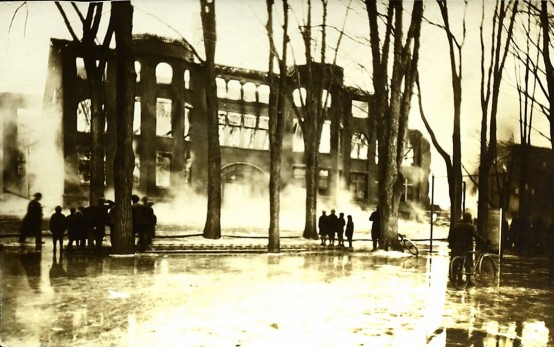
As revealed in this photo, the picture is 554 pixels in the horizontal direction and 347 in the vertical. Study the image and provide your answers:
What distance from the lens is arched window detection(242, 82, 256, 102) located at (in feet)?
26.6

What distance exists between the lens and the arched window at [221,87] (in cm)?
791

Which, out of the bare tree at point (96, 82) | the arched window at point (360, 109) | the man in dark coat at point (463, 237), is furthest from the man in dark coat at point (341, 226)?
the bare tree at point (96, 82)

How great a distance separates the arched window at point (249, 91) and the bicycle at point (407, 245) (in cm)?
374

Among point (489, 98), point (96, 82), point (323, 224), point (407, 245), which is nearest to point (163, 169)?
point (96, 82)

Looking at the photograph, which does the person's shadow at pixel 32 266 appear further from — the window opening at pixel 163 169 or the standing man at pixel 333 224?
the standing man at pixel 333 224

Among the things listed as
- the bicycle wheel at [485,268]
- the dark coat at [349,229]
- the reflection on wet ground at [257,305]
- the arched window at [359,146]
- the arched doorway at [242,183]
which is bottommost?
the reflection on wet ground at [257,305]

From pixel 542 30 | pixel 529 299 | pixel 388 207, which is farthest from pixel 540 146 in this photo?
pixel 388 207

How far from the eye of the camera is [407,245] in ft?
25.4

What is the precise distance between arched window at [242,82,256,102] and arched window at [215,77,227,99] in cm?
37

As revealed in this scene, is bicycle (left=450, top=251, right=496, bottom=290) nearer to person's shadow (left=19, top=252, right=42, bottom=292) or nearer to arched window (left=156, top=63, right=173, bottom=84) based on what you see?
person's shadow (left=19, top=252, right=42, bottom=292)

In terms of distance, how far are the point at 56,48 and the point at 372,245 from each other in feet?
19.7

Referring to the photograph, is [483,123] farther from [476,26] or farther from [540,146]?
[476,26]

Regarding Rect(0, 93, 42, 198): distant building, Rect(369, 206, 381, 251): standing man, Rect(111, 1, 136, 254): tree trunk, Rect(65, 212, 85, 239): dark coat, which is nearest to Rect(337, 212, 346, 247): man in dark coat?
Rect(369, 206, 381, 251): standing man

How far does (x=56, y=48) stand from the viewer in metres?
6.30
